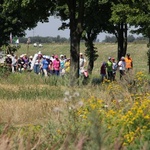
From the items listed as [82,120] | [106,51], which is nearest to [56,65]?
[82,120]

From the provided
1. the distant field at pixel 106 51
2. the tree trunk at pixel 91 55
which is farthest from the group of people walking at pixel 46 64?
the distant field at pixel 106 51

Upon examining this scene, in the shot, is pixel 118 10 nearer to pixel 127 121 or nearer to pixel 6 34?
pixel 6 34

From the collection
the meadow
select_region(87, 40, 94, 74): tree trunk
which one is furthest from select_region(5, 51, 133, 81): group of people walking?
the meadow

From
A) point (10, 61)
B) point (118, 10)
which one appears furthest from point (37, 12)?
point (10, 61)

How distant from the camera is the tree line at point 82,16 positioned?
25078 millimetres

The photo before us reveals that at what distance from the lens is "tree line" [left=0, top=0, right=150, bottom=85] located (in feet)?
82.3

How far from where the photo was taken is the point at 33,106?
13344 mm

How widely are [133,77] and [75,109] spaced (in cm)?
638

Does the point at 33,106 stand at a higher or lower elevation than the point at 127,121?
lower

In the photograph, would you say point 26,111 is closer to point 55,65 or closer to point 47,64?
point 55,65

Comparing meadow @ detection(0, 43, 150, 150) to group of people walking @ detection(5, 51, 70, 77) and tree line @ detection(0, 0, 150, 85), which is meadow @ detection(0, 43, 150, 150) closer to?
tree line @ detection(0, 0, 150, 85)

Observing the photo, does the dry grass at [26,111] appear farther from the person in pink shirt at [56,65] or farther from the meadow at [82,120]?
the person in pink shirt at [56,65]

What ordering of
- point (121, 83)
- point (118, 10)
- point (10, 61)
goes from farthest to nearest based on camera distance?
point (10, 61) < point (118, 10) < point (121, 83)

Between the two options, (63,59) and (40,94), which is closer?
(40,94)
